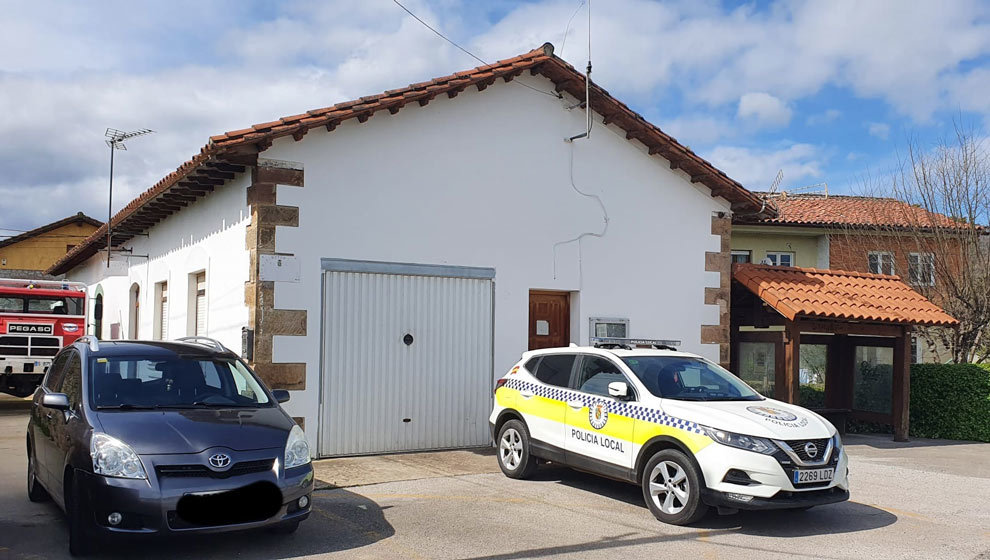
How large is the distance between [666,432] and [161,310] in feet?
39.0

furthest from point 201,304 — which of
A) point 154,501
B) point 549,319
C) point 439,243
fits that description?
point 154,501

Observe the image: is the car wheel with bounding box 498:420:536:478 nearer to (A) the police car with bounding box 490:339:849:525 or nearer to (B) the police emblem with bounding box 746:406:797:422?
(A) the police car with bounding box 490:339:849:525

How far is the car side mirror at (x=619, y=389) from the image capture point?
27.6 ft

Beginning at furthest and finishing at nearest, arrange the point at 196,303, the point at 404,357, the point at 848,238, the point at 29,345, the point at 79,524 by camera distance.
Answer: the point at 848,238
the point at 29,345
the point at 196,303
the point at 404,357
the point at 79,524

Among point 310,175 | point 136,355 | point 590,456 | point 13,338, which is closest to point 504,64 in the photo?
point 310,175

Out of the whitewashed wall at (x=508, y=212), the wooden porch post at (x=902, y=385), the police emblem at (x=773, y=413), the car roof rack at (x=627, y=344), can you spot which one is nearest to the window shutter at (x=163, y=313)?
the whitewashed wall at (x=508, y=212)

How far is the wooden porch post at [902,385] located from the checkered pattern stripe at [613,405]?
7.76m

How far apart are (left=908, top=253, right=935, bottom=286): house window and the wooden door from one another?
29.4 ft

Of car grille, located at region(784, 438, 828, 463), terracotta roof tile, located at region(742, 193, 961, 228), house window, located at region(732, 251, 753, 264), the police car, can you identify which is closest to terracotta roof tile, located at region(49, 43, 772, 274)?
terracotta roof tile, located at region(742, 193, 961, 228)

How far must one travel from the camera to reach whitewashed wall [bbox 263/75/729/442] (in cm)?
1105

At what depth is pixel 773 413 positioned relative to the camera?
807 cm

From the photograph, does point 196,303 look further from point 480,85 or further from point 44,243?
point 44,243

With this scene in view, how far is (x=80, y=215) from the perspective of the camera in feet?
153

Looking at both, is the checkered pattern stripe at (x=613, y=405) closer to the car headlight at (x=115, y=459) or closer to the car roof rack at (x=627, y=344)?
the car roof rack at (x=627, y=344)
